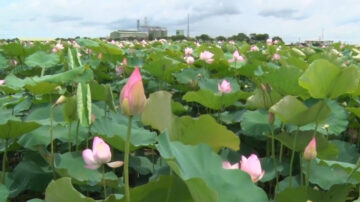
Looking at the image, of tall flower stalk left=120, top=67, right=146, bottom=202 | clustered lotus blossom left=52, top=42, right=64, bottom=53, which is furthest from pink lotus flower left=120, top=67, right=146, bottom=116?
clustered lotus blossom left=52, top=42, right=64, bottom=53

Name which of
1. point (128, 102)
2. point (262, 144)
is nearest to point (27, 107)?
point (262, 144)

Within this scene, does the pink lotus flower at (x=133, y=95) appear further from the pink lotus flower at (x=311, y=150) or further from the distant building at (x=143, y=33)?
the distant building at (x=143, y=33)

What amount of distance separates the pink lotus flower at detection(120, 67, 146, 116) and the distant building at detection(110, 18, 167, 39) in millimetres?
11811

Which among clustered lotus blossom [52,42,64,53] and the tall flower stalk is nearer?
the tall flower stalk

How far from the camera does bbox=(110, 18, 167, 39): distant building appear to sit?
12.7 m

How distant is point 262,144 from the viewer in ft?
5.18

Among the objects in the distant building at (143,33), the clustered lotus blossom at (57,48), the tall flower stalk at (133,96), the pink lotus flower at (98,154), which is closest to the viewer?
the tall flower stalk at (133,96)

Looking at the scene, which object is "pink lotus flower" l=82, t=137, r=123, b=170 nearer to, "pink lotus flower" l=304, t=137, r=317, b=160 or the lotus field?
the lotus field

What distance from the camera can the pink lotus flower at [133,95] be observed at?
68 cm

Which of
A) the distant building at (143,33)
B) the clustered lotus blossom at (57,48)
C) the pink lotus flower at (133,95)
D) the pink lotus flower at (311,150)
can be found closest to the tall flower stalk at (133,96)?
the pink lotus flower at (133,95)

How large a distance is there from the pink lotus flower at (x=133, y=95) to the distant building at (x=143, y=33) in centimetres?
1181

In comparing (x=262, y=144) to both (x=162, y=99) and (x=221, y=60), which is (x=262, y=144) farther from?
(x=221, y=60)

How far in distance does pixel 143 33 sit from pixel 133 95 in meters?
13.0

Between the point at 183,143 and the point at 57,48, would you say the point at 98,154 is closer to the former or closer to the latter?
the point at 183,143
